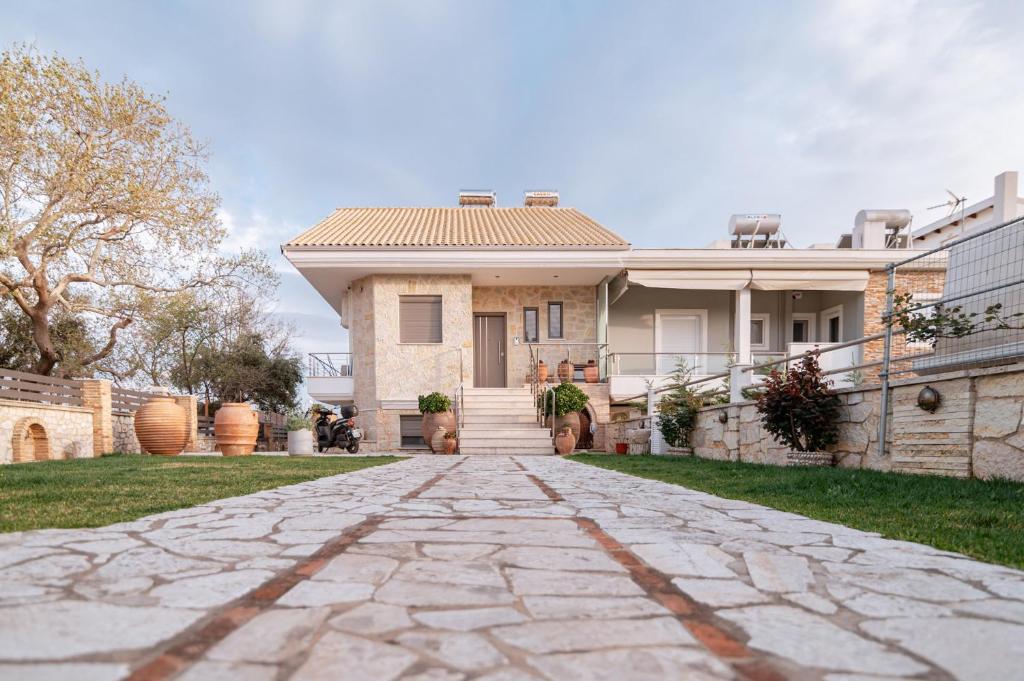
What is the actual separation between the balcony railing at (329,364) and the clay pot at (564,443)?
636 cm

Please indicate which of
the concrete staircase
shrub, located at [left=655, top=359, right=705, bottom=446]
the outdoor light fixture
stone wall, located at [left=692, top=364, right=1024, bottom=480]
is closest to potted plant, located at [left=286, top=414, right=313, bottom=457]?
the concrete staircase

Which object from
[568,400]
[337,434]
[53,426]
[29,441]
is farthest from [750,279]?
[29,441]

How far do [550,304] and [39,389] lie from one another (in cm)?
1105

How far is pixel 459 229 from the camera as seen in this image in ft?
51.5

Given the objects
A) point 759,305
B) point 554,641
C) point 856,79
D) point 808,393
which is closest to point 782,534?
point 554,641

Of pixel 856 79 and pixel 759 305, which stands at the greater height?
pixel 856 79

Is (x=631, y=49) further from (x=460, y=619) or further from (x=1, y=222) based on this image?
(x=1, y=222)

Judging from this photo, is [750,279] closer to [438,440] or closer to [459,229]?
[459,229]

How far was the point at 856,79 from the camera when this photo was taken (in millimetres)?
9930

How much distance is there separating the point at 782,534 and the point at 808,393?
3.98 metres

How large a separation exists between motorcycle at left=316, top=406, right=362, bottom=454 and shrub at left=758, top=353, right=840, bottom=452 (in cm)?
918

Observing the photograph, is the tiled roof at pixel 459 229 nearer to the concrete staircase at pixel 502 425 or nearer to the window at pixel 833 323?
the concrete staircase at pixel 502 425

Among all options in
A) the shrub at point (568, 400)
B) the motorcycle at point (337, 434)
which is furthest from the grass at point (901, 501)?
the motorcycle at point (337, 434)

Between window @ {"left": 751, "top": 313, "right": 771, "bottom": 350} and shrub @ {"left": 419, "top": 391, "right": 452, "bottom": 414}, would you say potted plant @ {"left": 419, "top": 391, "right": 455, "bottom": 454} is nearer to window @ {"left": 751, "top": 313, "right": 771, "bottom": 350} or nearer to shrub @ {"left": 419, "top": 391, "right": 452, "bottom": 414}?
shrub @ {"left": 419, "top": 391, "right": 452, "bottom": 414}
